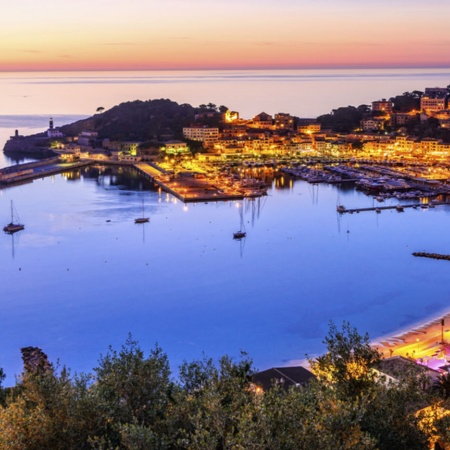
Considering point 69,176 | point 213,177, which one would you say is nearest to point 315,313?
point 213,177

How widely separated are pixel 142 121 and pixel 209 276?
26.5m

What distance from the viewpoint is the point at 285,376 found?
602cm

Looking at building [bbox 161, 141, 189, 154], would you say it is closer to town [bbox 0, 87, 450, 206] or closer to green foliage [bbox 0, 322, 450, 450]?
town [bbox 0, 87, 450, 206]

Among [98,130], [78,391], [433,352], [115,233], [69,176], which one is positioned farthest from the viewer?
[98,130]

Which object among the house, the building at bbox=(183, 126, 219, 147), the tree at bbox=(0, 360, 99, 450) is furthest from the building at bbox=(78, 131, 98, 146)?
the tree at bbox=(0, 360, 99, 450)

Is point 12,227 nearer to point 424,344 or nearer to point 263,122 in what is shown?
point 424,344

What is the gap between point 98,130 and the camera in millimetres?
34750

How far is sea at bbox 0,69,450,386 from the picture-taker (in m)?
7.79

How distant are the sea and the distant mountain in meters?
15.1

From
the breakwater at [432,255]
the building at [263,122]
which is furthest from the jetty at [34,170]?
the breakwater at [432,255]

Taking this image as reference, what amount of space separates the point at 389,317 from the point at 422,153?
20.2 m

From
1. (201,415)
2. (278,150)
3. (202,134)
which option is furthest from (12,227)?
(202,134)

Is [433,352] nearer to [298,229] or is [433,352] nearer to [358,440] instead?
[358,440]

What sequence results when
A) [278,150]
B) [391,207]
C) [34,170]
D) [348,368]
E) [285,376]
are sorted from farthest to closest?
1. [278,150]
2. [34,170]
3. [391,207]
4. [285,376]
5. [348,368]
